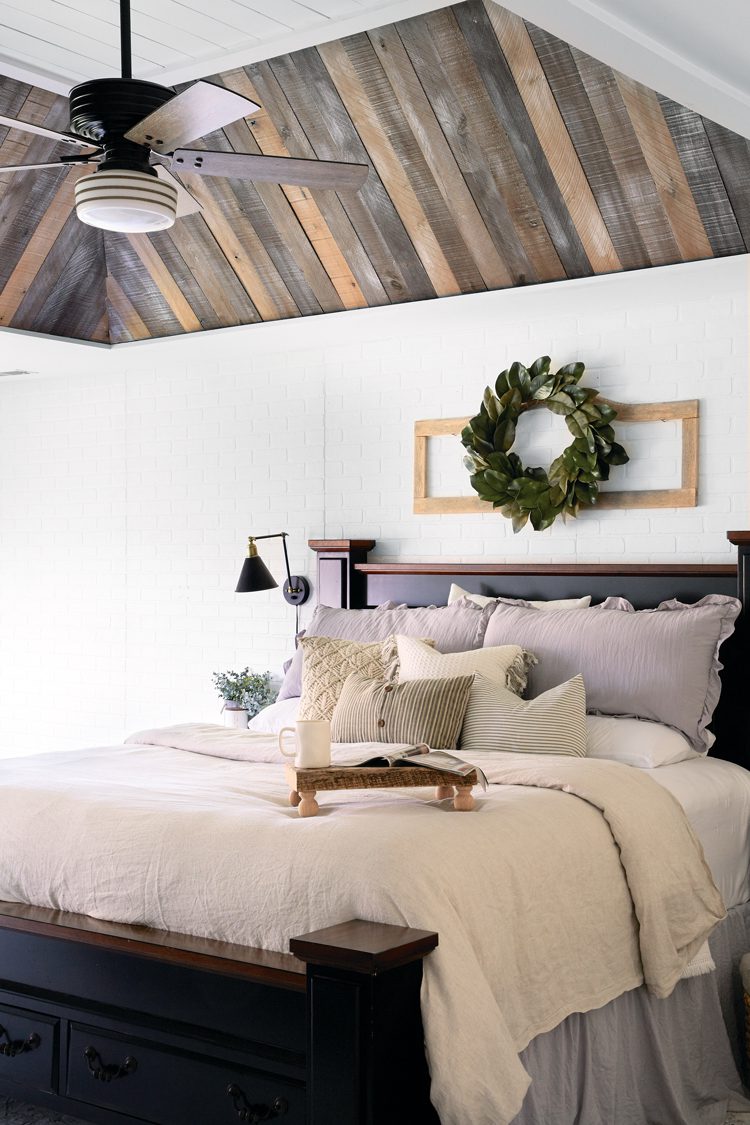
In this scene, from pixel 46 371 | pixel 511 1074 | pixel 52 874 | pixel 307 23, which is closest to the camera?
pixel 511 1074

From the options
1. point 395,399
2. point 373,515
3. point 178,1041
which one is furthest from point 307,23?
point 178,1041

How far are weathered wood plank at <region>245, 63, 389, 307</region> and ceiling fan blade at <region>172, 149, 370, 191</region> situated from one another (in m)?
1.34

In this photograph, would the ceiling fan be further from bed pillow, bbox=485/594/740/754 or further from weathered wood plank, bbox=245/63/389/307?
bed pillow, bbox=485/594/740/754

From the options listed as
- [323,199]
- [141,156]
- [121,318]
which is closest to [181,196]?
[141,156]

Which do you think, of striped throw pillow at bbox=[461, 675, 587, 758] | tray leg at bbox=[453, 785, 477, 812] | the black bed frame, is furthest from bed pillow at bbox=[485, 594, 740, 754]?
the black bed frame

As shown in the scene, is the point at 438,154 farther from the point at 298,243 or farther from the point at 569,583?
the point at 569,583

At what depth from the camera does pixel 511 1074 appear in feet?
8.13

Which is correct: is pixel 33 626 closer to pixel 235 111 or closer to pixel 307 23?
pixel 307 23

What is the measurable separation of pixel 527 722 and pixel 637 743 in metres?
0.36

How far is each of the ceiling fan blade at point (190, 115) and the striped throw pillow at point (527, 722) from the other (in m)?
1.92

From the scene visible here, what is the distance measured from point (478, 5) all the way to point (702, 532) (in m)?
1.94

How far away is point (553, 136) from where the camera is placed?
415 cm

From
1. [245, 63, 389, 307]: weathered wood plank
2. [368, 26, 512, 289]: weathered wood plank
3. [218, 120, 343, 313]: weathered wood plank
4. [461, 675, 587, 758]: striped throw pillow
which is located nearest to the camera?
[461, 675, 587, 758]: striped throw pillow

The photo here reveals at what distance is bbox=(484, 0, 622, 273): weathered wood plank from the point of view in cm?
387
